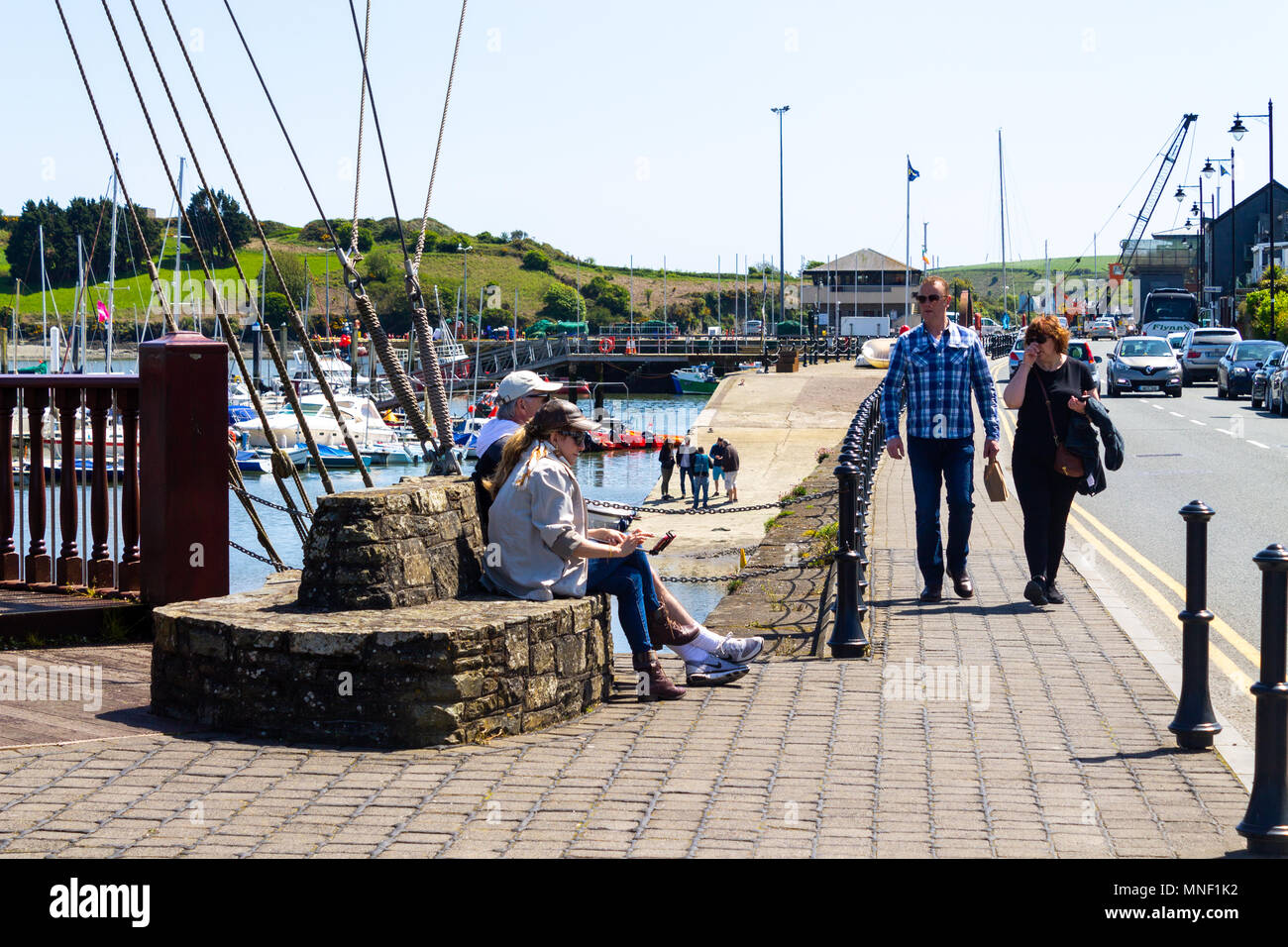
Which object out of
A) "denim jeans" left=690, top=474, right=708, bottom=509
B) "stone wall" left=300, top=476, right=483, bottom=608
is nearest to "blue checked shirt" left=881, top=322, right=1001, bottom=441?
"stone wall" left=300, top=476, right=483, bottom=608

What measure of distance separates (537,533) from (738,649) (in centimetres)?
138

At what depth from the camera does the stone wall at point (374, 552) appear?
6305 mm

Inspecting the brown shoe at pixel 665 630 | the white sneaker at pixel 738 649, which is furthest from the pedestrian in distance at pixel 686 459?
the brown shoe at pixel 665 630

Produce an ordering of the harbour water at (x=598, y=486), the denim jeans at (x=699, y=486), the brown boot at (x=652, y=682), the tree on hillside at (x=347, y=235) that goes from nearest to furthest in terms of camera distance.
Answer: the brown boot at (x=652, y=682) → the tree on hillside at (x=347, y=235) → the harbour water at (x=598, y=486) → the denim jeans at (x=699, y=486)

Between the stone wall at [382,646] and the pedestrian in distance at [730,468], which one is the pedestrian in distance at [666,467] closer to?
the pedestrian in distance at [730,468]

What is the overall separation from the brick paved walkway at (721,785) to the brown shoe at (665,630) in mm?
326

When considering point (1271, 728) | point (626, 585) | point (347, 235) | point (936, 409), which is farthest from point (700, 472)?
point (347, 235)

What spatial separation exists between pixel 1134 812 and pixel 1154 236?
116666 mm

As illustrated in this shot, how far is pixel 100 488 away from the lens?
822 cm

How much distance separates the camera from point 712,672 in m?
7.43

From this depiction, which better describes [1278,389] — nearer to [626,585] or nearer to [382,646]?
[626,585]

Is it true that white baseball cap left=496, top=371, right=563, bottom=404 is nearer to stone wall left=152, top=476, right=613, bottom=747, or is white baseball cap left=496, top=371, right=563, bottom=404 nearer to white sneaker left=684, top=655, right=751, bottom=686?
stone wall left=152, top=476, right=613, bottom=747

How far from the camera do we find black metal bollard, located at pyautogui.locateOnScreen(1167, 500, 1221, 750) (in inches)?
237
